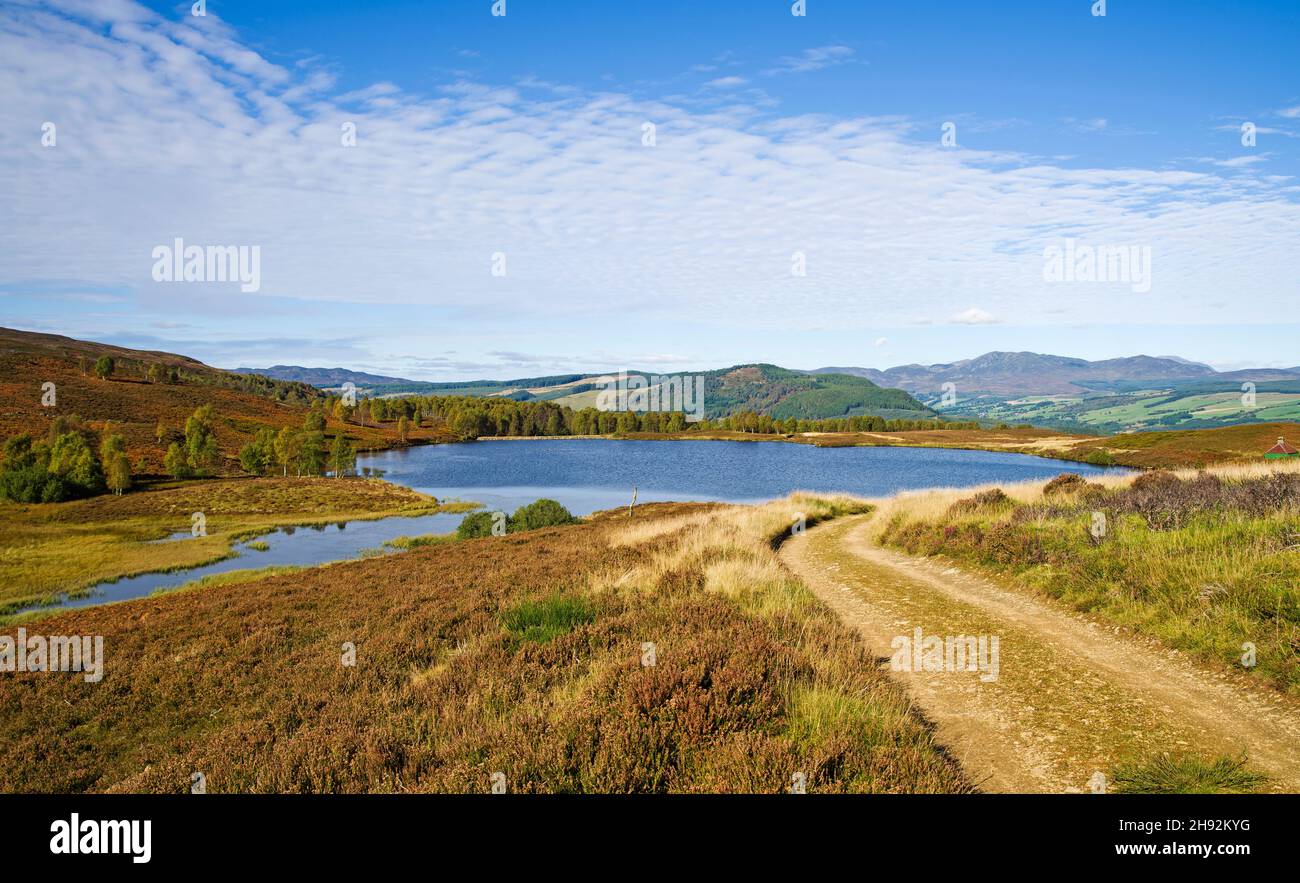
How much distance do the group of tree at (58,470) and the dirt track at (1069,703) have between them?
3161 inches

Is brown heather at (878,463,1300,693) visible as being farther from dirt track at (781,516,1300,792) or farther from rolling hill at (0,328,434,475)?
rolling hill at (0,328,434,475)

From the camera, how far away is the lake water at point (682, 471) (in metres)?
71.6

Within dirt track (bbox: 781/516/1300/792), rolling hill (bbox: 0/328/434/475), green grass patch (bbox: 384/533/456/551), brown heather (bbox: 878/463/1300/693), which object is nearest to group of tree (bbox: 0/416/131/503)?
rolling hill (bbox: 0/328/434/475)

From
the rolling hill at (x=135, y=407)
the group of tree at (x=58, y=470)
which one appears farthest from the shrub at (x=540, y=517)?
the rolling hill at (x=135, y=407)

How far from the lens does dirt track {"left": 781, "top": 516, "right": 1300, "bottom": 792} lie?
20.7ft

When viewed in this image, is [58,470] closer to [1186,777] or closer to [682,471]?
[682,471]

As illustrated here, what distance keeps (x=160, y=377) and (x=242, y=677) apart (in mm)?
174071

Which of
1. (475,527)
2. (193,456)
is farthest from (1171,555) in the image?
(193,456)

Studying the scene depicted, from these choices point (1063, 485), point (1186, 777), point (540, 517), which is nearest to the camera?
point (1186, 777)

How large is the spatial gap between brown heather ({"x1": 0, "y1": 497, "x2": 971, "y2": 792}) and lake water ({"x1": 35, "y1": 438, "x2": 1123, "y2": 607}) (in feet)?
76.4

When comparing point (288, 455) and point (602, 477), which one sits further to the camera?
point (288, 455)

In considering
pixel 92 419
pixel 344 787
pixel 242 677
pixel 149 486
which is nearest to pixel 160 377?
pixel 92 419

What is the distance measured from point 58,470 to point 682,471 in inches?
2804

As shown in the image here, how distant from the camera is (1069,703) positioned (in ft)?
25.2
